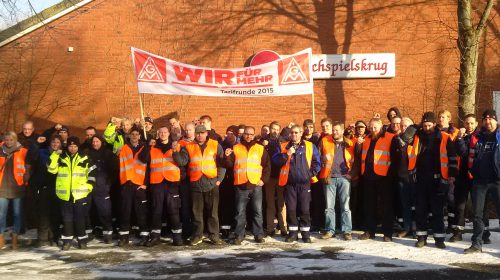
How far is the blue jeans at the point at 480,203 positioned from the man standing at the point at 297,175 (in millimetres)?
2605

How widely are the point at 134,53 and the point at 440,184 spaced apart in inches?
249

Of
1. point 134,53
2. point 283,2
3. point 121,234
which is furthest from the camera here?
point 283,2

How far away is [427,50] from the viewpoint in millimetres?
13992

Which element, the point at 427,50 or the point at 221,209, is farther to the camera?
the point at 427,50

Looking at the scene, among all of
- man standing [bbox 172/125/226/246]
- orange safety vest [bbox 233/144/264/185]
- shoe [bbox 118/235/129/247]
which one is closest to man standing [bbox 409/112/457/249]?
orange safety vest [bbox 233/144/264/185]

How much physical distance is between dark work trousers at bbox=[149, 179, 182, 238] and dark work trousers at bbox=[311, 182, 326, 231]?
8.63ft

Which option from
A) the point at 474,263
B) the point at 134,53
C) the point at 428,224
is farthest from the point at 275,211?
the point at 134,53

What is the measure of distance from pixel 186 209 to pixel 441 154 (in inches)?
176

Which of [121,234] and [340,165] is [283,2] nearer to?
[340,165]

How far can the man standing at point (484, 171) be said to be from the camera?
770 centimetres

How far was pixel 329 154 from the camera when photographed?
915cm

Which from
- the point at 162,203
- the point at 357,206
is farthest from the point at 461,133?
the point at 162,203

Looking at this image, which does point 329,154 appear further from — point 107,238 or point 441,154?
point 107,238

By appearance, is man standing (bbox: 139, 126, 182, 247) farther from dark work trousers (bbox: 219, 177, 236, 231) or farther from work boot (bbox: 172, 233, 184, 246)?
dark work trousers (bbox: 219, 177, 236, 231)
